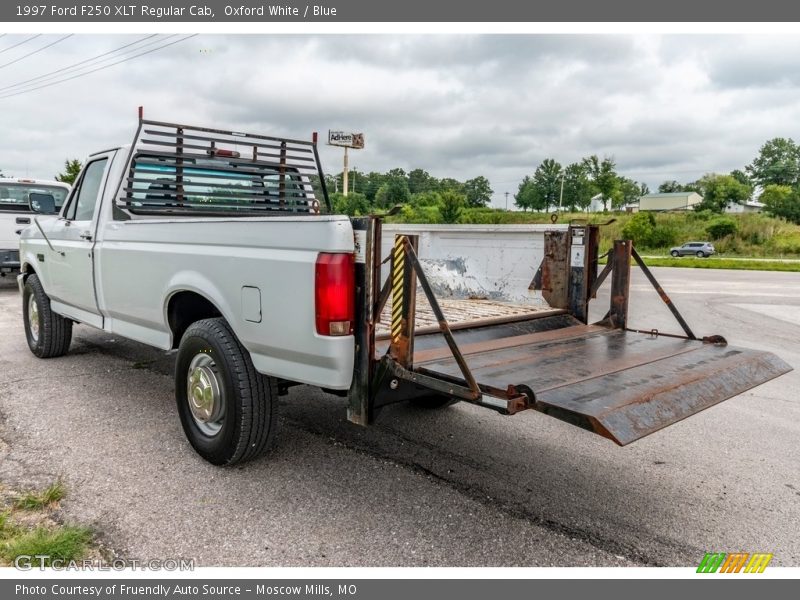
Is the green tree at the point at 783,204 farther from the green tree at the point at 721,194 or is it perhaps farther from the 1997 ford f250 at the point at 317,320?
the 1997 ford f250 at the point at 317,320

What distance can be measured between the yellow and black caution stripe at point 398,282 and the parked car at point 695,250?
46.9m

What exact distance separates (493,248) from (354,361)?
8.45 feet

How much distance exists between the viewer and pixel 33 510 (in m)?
3.29

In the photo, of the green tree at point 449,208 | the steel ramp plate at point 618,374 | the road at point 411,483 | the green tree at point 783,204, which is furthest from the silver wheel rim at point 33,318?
the green tree at point 783,204

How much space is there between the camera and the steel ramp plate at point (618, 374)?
2.70 m

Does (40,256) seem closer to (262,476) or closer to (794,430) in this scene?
(262,476)

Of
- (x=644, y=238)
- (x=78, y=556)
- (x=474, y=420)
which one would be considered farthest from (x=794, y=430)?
(x=644, y=238)

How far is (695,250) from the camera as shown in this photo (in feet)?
148

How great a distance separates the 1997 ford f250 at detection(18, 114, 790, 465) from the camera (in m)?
3.06

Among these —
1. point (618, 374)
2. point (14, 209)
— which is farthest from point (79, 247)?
point (14, 209)

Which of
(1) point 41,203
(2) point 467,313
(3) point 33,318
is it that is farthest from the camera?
(3) point 33,318

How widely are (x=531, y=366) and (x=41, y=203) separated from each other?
5.09 metres

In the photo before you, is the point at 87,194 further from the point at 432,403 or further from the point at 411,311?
the point at 411,311

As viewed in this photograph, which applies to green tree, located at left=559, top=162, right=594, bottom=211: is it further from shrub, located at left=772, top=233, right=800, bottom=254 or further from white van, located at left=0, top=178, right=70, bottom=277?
white van, located at left=0, top=178, right=70, bottom=277
